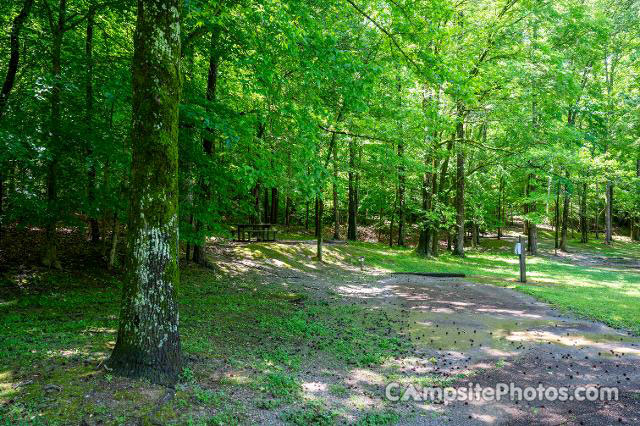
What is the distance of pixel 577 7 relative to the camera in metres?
18.3

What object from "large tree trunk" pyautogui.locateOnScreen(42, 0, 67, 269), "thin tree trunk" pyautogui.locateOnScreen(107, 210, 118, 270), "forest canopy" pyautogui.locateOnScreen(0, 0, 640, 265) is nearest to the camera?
"forest canopy" pyautogui.locateOnScreen(0, 0, 640, 265)

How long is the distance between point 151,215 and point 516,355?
19.8 ft

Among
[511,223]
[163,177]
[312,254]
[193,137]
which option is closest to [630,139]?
[511,223]

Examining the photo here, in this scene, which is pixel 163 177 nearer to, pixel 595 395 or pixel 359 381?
pixel 359 381

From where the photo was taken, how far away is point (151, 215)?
4492 mm

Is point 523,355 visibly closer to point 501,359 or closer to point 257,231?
point 501,359

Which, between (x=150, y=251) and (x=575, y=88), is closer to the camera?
(x=150, y=251)

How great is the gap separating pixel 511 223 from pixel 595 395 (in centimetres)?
4342

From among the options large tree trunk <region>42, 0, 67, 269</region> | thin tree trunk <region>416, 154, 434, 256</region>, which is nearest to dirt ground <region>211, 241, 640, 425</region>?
large tree trunk <region>42, 0, 67, 269</region>

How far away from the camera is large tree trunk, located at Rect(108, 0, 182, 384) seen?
4.48 metres

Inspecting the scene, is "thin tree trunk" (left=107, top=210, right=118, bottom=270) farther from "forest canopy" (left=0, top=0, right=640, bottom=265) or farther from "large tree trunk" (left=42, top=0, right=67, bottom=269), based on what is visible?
"large tree trunk" (left=42, top=0, right=67, bottom=269)
